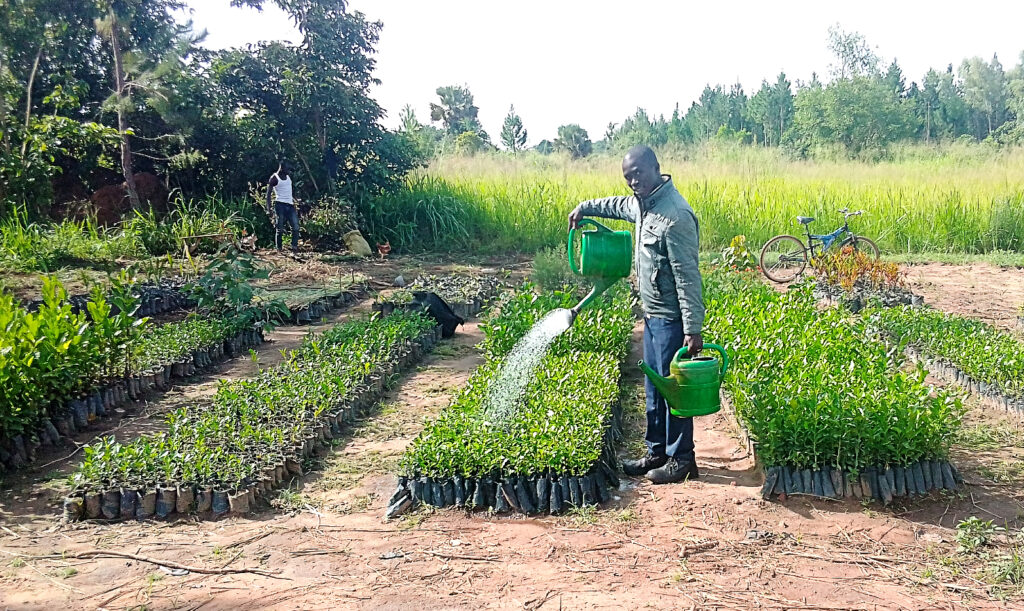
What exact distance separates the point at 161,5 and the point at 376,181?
17.4 ft

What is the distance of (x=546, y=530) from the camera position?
3.79 meters

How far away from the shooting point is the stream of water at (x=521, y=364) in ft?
15.7

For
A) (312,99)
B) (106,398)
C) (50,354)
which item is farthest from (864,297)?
(312,99)

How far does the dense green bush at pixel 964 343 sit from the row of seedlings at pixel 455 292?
4.39 m

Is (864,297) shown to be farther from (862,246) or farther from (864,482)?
(864,482)

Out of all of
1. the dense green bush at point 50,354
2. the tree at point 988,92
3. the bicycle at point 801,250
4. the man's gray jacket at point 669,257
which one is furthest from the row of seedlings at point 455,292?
the tree at point 988,92

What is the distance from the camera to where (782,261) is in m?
11.3

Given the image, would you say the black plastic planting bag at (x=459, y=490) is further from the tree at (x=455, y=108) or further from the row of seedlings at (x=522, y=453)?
the tree at (x=455, y=108)

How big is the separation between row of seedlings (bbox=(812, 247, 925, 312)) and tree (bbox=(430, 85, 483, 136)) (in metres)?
34.7

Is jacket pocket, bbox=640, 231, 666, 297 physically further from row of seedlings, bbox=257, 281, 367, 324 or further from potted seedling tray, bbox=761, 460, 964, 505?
row of seedlings, bbox=257, 281, 367, 324

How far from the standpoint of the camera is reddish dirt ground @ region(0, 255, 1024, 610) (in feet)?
10.5

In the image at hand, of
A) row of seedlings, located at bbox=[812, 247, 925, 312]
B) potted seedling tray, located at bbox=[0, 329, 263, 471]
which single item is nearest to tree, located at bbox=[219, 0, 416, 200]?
potted seedling tray, located at bbox=[0, 329, 263, 471]

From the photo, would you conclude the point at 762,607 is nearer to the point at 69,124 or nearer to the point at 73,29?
the point at 69,124

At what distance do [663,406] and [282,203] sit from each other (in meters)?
10.2
